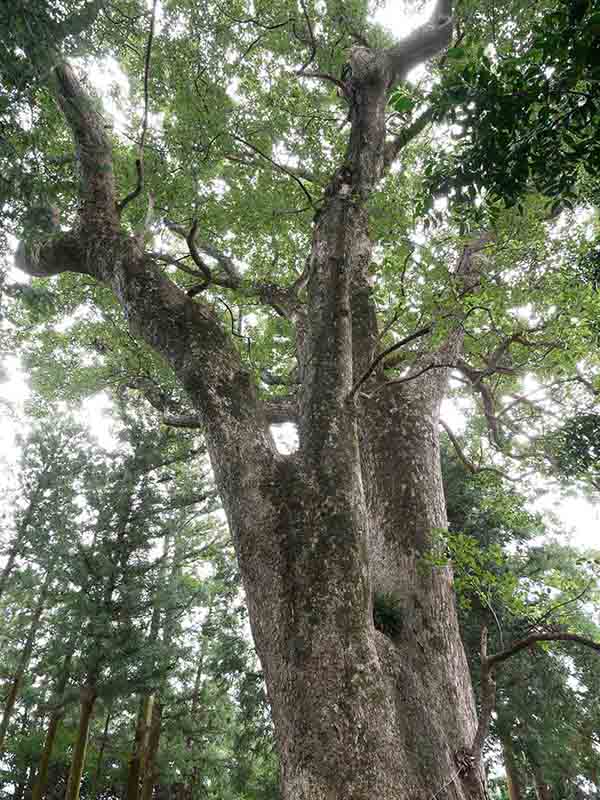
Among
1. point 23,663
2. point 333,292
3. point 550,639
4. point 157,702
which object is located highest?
point 333,292

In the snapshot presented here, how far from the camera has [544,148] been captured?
206cm

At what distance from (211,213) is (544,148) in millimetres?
6050

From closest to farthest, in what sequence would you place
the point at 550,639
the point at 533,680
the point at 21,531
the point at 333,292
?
the point at 550,639 < the point at 333,292 < the point at 533,680 < the point at 21,531

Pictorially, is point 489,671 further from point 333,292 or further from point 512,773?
point 512,773

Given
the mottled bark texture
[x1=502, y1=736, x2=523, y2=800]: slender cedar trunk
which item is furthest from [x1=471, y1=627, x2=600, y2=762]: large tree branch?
[x1=502, y1=736, x2=523, y2=800]: slender cedar trunk

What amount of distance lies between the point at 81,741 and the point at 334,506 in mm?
7549

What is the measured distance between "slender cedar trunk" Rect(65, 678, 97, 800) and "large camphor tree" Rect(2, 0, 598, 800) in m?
5.80

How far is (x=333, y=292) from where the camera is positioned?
3.83 meters

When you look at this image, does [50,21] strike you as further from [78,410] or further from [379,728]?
[78,410]

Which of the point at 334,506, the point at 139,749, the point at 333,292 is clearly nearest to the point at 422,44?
the point at 333,292

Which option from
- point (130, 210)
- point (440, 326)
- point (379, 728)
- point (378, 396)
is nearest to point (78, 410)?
point (130, 210)

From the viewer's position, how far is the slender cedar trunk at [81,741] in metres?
7.23

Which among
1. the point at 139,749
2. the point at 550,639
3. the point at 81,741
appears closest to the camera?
the point at 550,639

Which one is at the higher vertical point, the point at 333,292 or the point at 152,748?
the point at 333,292
